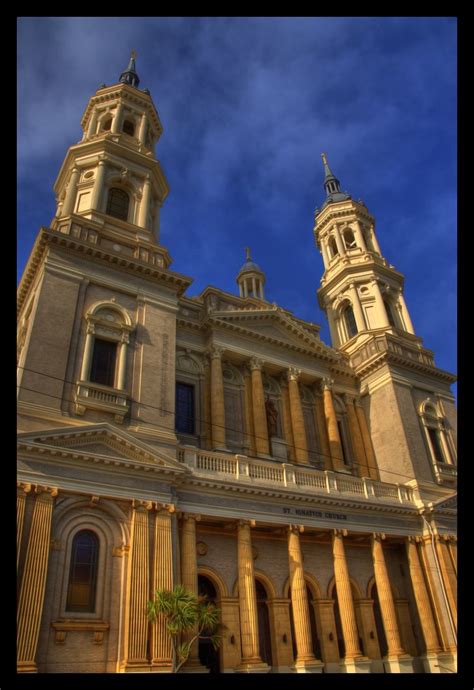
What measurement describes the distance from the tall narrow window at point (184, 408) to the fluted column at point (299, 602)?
761 cm

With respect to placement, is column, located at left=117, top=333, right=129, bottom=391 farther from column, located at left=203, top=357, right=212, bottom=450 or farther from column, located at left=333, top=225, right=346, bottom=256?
column, located at left=333, top=225, right=346, bottom=256

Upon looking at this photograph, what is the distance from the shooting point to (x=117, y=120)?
36.6m

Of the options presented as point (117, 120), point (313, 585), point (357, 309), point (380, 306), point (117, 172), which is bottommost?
point (313, 585)

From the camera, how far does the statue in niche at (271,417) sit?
3061 cm

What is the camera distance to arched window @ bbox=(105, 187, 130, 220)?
31.8 m

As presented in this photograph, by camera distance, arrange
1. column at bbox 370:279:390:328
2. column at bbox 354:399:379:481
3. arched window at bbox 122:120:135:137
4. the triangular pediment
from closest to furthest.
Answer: the triangular pediment, column at bbox 354:399:379:481, arched window at bbox 122:120:135:137, column at bbox 370:279:390:328

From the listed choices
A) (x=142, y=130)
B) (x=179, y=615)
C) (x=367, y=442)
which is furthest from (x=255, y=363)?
(x=142, y=130)

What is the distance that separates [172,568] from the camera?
1967cm

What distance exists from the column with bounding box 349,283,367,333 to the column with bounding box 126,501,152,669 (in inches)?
969

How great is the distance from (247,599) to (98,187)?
24.0m

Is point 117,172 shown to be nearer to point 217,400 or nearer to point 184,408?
point 184,408

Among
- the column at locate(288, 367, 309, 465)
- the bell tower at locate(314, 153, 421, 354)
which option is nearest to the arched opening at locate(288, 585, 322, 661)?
the column at locate(288, 367, 309, 465)
